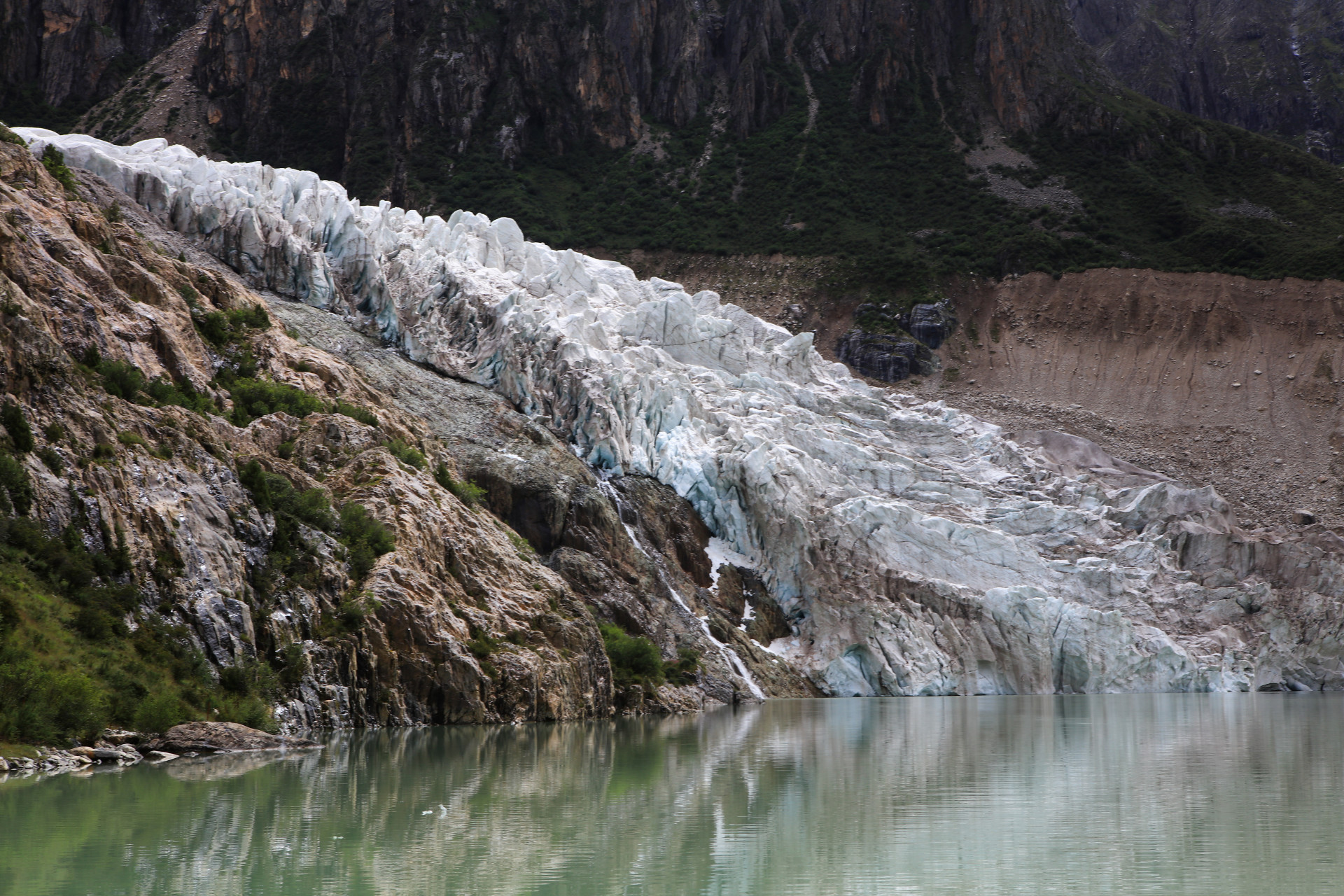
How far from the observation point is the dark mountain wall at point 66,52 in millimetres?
134125

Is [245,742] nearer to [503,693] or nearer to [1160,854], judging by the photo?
[503,693]

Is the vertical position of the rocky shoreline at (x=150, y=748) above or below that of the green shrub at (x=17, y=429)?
below

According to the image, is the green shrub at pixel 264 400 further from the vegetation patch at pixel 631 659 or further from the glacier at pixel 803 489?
the glacier at pixel 803 489

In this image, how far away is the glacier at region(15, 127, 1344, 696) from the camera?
218 ft

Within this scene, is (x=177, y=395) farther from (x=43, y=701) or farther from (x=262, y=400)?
(x=43, y=701)

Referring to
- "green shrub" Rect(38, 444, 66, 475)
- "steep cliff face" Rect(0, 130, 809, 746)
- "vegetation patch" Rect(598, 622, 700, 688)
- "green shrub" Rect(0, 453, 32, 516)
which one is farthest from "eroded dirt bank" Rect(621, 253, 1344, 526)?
"green shrub" Rect(0, 453, 32, 516)

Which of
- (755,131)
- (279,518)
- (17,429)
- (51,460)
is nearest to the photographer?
(17,429)

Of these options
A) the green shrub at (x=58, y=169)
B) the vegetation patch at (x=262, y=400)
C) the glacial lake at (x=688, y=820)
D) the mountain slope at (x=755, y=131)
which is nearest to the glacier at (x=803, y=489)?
the green shrub at (x=58, y=169)

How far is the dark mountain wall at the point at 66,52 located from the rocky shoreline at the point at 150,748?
120 meters

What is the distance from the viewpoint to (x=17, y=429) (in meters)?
28.4

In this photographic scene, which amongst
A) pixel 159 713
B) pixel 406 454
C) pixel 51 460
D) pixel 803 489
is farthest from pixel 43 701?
pixel 803 489

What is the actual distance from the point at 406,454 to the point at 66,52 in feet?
375

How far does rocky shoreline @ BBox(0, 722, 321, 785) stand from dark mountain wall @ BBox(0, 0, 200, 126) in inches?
4741

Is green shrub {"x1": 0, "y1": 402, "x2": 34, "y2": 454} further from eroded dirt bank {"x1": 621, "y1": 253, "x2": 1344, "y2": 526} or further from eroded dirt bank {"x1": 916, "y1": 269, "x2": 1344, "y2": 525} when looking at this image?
eroded dirt bank {"x1": 621, "y1": 253, "x2": 1344, "y2": 526}
